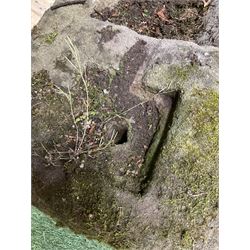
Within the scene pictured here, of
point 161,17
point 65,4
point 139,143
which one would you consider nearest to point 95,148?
point 139,143

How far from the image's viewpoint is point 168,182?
2230mm

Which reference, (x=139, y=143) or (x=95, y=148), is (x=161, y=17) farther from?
(x=95, y=148)

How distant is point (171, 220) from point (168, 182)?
0.62ft

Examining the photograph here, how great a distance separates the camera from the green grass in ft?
7.29

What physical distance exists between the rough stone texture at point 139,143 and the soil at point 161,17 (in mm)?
407

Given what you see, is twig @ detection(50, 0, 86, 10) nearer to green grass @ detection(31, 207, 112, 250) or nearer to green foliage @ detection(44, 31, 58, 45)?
green foliage @ detection(44, 31, 58, 45)

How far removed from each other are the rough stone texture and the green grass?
0.19ft

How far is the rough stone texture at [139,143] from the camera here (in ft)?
7.09

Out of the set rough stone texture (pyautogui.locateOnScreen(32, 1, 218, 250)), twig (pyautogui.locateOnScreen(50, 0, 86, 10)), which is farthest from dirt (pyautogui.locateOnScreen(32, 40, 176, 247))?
twig (pyautogui.locateOnScreen(50, 0, 86, 10))

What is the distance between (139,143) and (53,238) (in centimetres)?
69

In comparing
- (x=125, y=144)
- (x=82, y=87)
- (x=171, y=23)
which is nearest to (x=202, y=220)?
(x=125, y=144)

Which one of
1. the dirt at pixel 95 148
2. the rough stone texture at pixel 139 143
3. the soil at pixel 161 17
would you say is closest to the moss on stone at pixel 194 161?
the rough stone texture at pixel 139 143

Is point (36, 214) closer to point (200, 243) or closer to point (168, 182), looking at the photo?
point (168, 182)

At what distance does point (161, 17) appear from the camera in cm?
322
